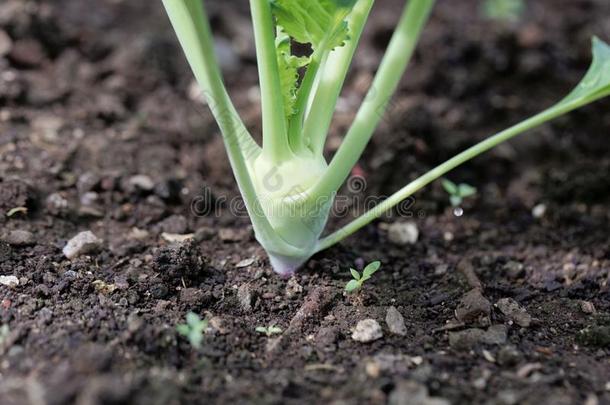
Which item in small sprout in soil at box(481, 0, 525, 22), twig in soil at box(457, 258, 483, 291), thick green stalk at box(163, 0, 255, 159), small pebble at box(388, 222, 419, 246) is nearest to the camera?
thick green stalk at box(163, 0, 255, 159)

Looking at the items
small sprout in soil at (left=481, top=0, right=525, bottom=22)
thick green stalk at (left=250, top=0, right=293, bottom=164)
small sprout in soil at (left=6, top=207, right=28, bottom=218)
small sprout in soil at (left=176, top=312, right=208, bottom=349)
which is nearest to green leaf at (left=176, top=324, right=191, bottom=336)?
small sprout in soil at (left=176, top=312, right=208, bottom=349)

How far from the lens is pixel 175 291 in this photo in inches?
53.2

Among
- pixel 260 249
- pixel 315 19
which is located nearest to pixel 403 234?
pixel 260 249

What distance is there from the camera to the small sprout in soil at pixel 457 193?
1656 mm

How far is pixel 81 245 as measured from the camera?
4.71 feet

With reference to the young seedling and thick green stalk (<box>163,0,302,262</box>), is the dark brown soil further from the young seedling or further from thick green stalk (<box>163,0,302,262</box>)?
thick green stalk (<box>163,0,302,262</box>)

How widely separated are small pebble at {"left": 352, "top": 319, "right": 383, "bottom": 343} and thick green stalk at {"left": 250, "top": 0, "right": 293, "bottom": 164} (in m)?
0.35

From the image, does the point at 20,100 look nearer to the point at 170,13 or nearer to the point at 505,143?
the point at 170,13

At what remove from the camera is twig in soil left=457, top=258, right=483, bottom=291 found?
1426mm

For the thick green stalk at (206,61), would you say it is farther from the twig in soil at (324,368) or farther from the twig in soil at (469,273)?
the twig in soil at (469,273)

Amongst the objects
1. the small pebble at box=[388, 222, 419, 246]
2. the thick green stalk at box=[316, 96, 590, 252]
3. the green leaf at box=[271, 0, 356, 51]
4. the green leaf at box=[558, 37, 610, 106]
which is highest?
the green leaf at box=[271, 0, 356, 51]

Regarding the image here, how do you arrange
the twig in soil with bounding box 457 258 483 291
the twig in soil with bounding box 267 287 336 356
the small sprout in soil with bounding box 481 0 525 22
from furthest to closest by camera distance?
1. the small sprout in soil with bounding box 481 0 525 22
2. the twig in soil with bounding box 457 258 483 291
3. the twig in soil with bounding box 267 287 336 356

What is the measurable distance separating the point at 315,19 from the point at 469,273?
2.13 feet

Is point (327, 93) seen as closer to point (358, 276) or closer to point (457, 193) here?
point (358, 276)
